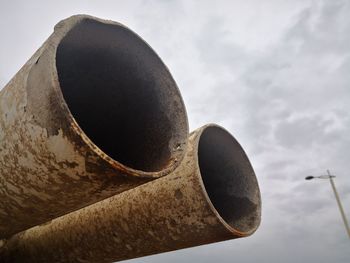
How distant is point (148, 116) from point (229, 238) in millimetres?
783

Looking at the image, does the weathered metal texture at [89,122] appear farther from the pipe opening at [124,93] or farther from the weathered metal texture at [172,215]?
the weathered metal texture at [172,215]

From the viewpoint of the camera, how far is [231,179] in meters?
2.12

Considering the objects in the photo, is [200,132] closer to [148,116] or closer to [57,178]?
[148,116]

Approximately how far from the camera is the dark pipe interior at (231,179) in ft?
6.66

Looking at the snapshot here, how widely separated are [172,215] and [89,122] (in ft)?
2.12

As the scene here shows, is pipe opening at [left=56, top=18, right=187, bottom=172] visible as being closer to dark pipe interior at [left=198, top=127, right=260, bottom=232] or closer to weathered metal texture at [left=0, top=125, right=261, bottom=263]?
weathered metal texture at [left=0, top=125, right=261, bottom=263]

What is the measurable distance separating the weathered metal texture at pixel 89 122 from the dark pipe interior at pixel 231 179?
0.53 m

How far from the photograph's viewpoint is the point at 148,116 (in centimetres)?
158

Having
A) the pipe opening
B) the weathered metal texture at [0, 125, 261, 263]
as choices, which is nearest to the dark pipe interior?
the weathered metal texture at [0, 125, 261, 263]

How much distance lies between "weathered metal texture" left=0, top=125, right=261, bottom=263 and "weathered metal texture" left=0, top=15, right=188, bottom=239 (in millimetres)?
305

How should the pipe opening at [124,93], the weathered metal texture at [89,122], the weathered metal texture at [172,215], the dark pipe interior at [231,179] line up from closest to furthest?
the weathered metal texture at [89,122]
the pipe opening at [124,93]
the weathered metal texture at [172,215]
the dark pipe interior at [231,179]

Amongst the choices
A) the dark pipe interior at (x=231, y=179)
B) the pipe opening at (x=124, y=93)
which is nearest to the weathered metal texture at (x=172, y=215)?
the dark pipe interior at (x=231, y=179)

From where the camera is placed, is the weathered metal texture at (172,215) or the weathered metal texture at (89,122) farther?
the weathered metal texture at (172,215)

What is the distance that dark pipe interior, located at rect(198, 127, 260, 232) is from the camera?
203cm
